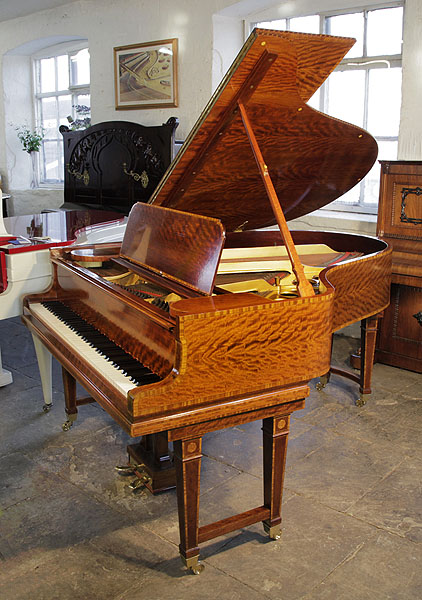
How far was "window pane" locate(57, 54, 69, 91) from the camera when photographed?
751 cm

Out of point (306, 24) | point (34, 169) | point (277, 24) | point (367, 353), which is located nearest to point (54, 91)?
point (34, 169)

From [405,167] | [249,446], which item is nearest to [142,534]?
[249,446]

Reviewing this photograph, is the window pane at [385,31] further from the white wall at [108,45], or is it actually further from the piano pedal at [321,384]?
the piano pedal at [321,384]

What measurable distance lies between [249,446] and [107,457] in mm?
702

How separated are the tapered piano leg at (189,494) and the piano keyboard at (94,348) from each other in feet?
0.81

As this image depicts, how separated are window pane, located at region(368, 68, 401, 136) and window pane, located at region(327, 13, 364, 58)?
22 centimetres

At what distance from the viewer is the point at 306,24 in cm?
484

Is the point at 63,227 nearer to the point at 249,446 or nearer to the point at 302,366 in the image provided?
the point at 249,446

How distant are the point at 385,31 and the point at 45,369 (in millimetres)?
3443

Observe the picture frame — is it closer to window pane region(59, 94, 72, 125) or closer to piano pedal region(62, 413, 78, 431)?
window pane region(59, 94, 72, 125)

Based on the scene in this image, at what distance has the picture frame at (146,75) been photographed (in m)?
5.45

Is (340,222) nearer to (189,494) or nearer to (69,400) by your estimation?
(69,400)

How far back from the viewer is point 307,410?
344 cm

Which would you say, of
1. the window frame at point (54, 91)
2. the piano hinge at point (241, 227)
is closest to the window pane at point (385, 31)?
the piano hinge at point (241, 227)
